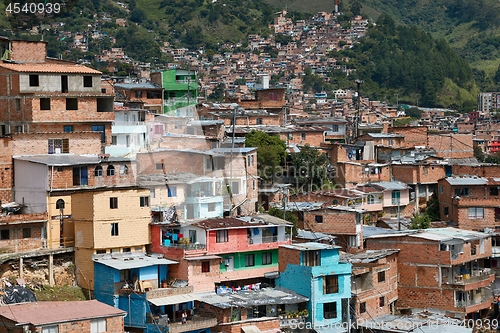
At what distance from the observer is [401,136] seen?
148ft

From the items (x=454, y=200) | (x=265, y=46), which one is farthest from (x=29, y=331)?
(x=265, y=46)

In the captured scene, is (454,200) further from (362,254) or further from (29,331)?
(29,331)

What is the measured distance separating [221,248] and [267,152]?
10.5 m

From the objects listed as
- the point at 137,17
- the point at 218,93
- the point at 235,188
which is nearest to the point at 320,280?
the point at 235,188

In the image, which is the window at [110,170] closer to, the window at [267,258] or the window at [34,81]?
the window at [34,81]

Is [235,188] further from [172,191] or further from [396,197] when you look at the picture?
[396,197]

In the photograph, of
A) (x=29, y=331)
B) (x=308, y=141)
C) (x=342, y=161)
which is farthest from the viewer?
(x=308, y=141)

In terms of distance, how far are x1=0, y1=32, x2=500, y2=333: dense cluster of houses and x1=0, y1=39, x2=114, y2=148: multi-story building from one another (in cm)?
4

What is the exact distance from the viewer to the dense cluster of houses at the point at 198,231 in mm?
25062

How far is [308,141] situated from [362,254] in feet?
49.5

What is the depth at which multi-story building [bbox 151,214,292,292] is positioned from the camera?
85.8 feet

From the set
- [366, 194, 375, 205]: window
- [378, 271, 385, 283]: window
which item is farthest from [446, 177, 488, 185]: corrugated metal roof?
[378, 271, 385, 283]: window

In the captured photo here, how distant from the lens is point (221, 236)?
2705cm

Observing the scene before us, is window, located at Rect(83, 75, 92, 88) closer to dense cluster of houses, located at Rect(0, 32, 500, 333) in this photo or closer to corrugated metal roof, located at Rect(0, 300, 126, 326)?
dense cluster of houses, located at Rect(0, 32, 500, 333)
